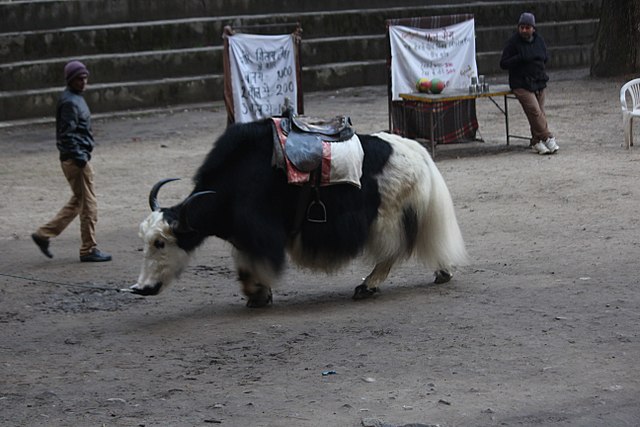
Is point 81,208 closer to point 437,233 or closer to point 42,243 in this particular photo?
point 42,243

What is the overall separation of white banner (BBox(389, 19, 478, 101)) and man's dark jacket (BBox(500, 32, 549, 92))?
103 centimetres

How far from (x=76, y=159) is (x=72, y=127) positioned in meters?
0.25

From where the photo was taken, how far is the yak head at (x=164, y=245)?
6.90 meters

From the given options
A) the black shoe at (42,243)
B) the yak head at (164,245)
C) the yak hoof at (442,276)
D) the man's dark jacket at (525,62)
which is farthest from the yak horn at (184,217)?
the man's dark jacket at (525,62)

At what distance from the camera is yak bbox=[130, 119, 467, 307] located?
693cm

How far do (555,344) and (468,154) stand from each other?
7.03 m

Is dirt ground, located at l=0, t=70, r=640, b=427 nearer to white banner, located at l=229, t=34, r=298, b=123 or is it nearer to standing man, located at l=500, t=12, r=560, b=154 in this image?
standing man, located at l=500, t=12, r=560, b=154

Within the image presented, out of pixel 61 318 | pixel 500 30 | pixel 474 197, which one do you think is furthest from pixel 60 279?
pixel 500 30

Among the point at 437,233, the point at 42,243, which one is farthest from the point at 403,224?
the point at 42,243

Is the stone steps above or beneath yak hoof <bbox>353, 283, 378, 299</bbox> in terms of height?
above

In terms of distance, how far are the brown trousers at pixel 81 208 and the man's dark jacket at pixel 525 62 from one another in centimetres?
571

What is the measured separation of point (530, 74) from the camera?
12500mm

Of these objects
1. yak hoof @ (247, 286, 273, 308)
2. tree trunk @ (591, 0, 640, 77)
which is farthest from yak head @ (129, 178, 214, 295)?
tree trunk @ (591, 0, 640, 77)

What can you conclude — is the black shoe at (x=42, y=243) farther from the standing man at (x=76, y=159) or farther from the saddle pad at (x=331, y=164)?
the saddle pad at (x=331, y=164)
